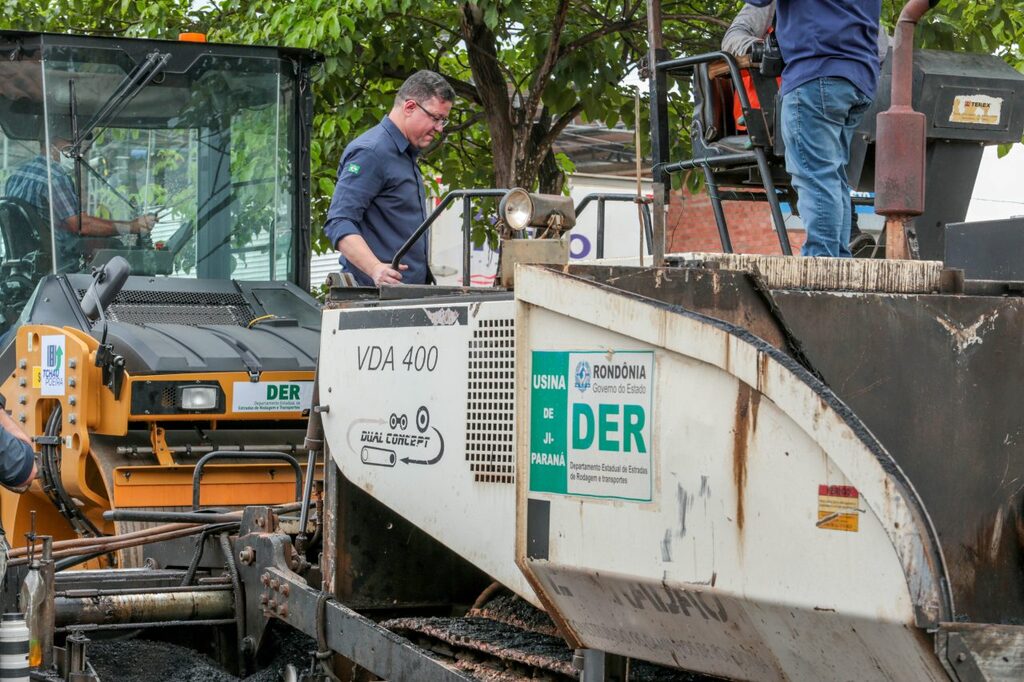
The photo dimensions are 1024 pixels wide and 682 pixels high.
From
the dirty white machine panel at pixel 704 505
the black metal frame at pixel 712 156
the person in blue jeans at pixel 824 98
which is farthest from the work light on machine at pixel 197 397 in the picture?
the dirty white machine panel at pixel 704 505

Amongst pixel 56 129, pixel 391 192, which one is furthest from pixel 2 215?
pixel 391 192

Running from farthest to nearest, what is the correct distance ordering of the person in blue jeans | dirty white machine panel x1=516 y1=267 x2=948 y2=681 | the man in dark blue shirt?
the man in dark blue shirt < the person in blue jeans < dirty white machine panel x1=516 y1=267 x2=948 y2=681

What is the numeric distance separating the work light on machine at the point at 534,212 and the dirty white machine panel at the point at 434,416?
0.99 feet

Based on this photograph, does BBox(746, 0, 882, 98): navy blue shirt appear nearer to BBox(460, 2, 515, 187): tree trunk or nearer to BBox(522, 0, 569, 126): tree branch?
BBox(522, 0, 569, 126): tree branch

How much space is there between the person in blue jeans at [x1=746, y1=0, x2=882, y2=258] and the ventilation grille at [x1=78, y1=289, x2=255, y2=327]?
2.81 metres

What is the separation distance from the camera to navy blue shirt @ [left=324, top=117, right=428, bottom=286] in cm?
581

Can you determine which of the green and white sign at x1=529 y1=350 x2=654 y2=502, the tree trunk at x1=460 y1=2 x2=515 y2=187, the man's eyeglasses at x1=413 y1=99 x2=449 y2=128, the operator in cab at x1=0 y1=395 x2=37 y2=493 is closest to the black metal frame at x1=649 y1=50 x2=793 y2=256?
the man's eyeglasses at x1=413 y1=99 x2=449 y2=128

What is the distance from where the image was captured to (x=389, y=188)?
19.5 ft

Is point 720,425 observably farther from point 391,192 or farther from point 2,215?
point 2,215

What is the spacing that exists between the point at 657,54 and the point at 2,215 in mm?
3040

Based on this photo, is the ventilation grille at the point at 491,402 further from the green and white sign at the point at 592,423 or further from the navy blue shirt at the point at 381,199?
the navy blue shirt at the point at 381,199

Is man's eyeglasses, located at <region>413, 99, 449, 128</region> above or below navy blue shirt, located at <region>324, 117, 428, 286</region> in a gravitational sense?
above

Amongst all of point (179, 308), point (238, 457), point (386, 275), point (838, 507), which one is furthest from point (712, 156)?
point (838, 507)

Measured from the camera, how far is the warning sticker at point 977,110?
5.52m
